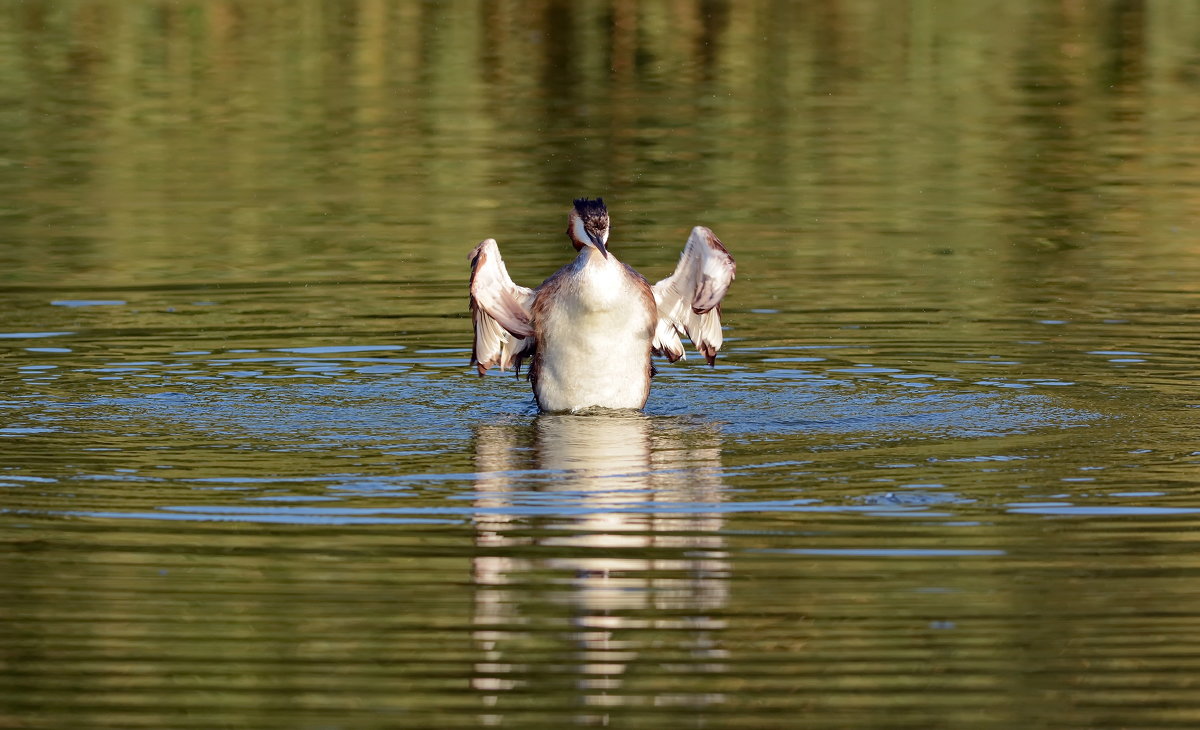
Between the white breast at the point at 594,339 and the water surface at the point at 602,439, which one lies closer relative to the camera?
the water surface at the point at 602,439

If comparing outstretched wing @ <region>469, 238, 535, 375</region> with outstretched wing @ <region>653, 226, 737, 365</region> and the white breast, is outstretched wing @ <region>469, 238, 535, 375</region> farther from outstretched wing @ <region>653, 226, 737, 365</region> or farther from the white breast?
outstretched wing @ <region>653, 226, 737, 365</region>

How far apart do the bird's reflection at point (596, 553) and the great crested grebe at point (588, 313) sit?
24.1 inches

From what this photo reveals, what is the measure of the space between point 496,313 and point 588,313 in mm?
633

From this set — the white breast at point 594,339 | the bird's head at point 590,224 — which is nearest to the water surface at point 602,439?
the white breast at point 594,339

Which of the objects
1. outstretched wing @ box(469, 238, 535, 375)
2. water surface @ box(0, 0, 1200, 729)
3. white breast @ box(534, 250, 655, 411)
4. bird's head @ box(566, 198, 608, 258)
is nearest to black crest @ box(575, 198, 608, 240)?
bird's head @ box(566, 198, 608, 258)

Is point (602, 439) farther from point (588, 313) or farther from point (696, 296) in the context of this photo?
point (696, 296)

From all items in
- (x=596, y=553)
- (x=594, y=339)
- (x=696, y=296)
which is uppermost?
(x=696, y=296)

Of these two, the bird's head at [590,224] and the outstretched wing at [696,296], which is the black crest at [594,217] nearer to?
the bird's head at [590,224]

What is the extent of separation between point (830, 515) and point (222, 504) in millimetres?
2858

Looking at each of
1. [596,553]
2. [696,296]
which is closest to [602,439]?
[696,296]

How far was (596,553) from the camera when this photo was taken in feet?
33.3

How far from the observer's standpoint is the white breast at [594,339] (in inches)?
550

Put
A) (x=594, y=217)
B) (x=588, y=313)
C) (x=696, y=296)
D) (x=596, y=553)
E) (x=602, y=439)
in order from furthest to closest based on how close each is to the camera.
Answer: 1. (x=696, y=296)
2. (x=588, y=313)
3. (x=594, y=217)
4. (x=602, y=439)
5. (x=596, y=553)

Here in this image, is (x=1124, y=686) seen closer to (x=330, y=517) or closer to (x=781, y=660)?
(x=781, y=660)
